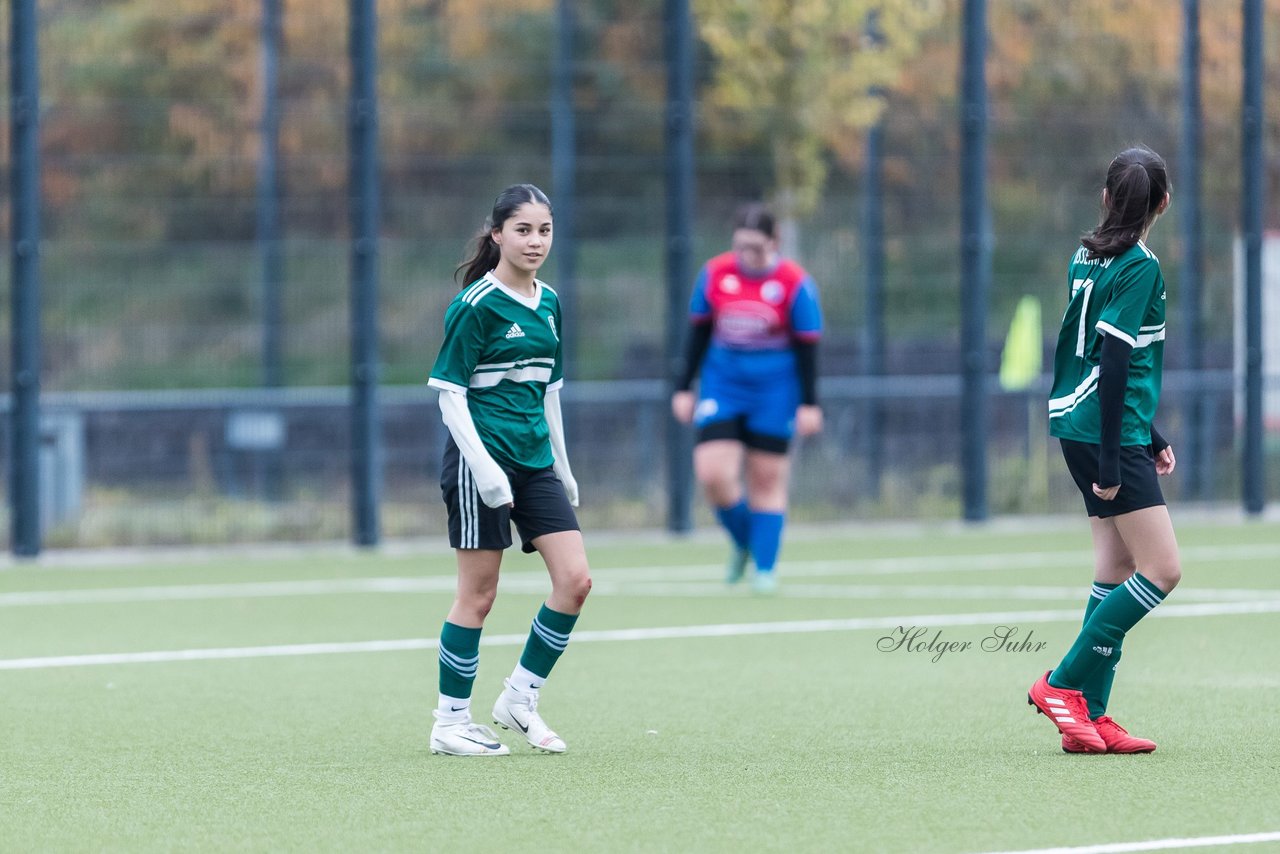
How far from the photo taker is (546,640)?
721 centimetres

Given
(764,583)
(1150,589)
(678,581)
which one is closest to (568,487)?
(1150,589)

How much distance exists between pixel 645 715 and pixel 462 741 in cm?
109

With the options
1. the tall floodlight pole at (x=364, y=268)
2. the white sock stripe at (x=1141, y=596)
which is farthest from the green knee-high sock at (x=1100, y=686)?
the tall floodlight pole at (x=364, y=268)

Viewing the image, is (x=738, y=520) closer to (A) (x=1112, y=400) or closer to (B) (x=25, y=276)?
(B) (x=25, y=276)

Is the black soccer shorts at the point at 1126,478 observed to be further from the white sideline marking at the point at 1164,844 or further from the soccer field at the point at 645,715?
the white sideline marking at the point at 1164,844

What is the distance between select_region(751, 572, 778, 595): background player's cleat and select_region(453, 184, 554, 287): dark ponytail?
17.0 feet

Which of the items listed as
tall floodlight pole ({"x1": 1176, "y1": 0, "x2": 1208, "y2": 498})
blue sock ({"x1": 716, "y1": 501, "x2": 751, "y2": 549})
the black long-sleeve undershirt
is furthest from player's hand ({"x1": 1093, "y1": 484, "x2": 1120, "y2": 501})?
tall floodlight pole ({"x1": 1176, "y1": 0, "x2": 1208, "y2": 498})

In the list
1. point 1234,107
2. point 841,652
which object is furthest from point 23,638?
point 1234,107

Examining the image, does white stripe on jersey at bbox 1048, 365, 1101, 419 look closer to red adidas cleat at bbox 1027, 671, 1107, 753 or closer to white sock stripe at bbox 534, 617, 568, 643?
red adidas cleat at bbox 1027, 671, 1107, 753

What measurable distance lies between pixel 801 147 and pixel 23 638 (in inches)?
321

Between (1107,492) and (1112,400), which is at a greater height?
(1112,400)

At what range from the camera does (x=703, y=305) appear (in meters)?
12.3

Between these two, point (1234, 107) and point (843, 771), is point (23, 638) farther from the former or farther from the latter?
point (1234, 107)

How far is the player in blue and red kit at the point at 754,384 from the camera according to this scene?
39.9 ft
